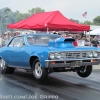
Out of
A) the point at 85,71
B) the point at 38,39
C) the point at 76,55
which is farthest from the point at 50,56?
the point at 85,71

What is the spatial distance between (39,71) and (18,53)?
1.33 metres

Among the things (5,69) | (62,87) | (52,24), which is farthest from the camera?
(52,24)

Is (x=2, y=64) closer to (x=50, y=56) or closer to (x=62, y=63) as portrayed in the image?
(x=50, y=56)

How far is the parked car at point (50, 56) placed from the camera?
25.1ft

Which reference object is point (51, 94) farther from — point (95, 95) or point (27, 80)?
point (27, 80)

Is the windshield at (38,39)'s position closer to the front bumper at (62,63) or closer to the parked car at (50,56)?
the parked car at (50,56)

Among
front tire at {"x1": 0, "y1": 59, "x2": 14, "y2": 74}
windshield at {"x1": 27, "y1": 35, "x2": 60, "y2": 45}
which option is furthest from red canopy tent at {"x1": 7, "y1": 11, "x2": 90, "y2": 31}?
windshield at {"x1": 27, "y1": 35, "x2": 60, "y2": 45}

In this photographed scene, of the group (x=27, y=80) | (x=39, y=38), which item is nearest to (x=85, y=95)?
(x=27, y=80)

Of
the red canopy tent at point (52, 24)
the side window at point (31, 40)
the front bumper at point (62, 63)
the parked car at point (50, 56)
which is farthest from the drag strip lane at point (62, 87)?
the red canopy tent at point (52, 24)

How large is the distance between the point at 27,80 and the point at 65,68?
1.37 metres

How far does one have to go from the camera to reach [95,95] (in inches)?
257

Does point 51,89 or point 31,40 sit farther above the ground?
point 31,40

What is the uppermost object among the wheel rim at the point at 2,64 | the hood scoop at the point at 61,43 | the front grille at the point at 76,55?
the hood scoop at the point at 61,43

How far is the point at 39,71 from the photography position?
822cm
